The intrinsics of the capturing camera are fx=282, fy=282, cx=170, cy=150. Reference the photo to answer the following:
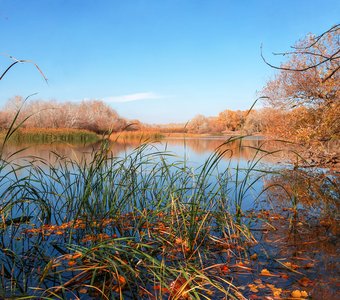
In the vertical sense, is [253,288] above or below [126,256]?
below

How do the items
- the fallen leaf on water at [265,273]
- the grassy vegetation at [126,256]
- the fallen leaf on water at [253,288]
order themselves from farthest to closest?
the fallen leaf on water at [265,273]
the fallen leaf on water at [253,288]
the grassy vegetation at [126,256]

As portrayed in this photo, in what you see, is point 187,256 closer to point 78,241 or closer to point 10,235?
point 78,241

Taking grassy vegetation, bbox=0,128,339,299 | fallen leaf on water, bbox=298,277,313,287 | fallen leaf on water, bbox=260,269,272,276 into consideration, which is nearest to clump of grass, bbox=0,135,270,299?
grassy vegetation, bbox=0,128,339,299

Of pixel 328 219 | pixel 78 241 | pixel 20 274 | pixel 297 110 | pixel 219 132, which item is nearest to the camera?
pixel 20 274

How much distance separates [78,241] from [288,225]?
237cm

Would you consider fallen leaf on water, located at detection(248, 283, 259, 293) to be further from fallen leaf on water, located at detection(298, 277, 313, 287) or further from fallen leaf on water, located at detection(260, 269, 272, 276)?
fallen leaf on water, located at detection(298, 277, 313, 287)

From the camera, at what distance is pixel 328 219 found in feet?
11.6

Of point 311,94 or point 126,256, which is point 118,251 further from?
point 311,94

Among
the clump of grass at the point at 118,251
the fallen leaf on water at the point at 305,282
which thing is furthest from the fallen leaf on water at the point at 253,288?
the fallen leaf on water at the point at 305,282

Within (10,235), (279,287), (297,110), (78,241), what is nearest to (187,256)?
(279,287)

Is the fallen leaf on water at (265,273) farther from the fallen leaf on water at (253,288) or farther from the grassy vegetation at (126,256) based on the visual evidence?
the fallen leaf on water at (253,288)

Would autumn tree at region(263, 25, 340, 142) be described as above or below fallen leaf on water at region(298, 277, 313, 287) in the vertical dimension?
above

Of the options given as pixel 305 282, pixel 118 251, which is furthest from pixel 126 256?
pixel 305 282

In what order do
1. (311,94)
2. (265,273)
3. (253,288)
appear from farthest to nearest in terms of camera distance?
(311,94) < (265,273) < (253,288)
